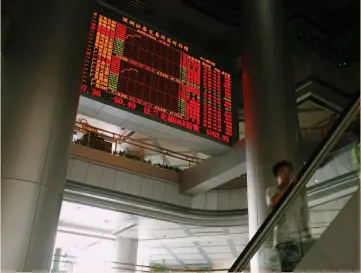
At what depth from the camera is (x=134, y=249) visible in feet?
35.8

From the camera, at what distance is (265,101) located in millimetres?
5922

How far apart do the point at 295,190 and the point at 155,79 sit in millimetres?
3580

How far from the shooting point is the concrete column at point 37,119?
13.5 feet

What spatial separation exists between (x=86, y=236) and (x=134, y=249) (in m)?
1.58

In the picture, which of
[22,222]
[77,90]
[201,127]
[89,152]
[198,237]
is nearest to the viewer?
[22,222]

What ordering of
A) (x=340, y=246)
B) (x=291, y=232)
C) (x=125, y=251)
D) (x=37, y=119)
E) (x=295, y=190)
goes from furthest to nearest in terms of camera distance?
(x=125, y=251) → (x=37, y=119) → (x=291, y=232) → (x=295, y=190) → (x=340, y=246)

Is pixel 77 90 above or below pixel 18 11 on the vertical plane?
below

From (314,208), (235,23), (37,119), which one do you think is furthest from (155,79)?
(314,208)

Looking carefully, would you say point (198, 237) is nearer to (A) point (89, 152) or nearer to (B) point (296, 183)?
(A) point (89, 152)

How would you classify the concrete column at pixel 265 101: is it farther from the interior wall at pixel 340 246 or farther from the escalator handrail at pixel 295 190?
the interior wall at pixel 340 246

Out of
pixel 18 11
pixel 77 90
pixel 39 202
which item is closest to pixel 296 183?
pixel 39 202

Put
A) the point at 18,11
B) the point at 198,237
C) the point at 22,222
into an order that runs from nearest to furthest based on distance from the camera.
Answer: the point at 22,222 → the point at 18,11 → the point at 198,237

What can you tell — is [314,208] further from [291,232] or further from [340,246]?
[340,246]

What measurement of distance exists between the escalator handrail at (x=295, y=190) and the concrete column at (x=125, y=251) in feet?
28.1
